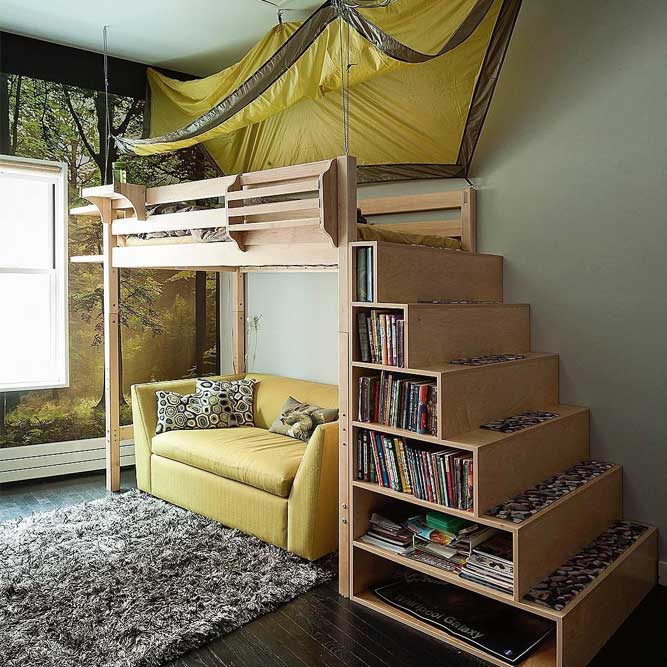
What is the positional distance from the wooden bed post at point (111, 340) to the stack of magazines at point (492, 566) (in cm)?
263

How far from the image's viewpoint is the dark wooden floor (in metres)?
2.30

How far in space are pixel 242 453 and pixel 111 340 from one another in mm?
1347

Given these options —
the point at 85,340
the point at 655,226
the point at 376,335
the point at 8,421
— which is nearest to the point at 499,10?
the point at 655,226

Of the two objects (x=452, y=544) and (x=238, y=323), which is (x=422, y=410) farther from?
(x=238, y=323)

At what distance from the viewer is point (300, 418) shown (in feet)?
12.5

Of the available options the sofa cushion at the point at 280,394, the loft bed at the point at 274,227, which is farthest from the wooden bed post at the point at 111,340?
the sofa cushion at the point at 280,394

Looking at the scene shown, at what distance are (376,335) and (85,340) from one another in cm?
276

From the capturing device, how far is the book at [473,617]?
2.33 meters

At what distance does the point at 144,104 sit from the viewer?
4805mm

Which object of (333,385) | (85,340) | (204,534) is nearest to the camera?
(204,534)

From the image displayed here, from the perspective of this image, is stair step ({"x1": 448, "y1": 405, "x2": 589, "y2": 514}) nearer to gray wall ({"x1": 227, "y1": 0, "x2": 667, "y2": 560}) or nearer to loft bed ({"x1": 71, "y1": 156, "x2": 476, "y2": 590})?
gray wall ({"x1": 227, "y1": 0, "x2": 667, "y2": 560})

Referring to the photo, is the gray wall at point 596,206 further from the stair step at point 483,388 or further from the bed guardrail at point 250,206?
the bed guardrail at point 250,206

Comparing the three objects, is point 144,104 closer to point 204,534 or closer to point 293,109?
point 293,109

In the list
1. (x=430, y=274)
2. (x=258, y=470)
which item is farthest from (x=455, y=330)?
(x=258, y=470)
